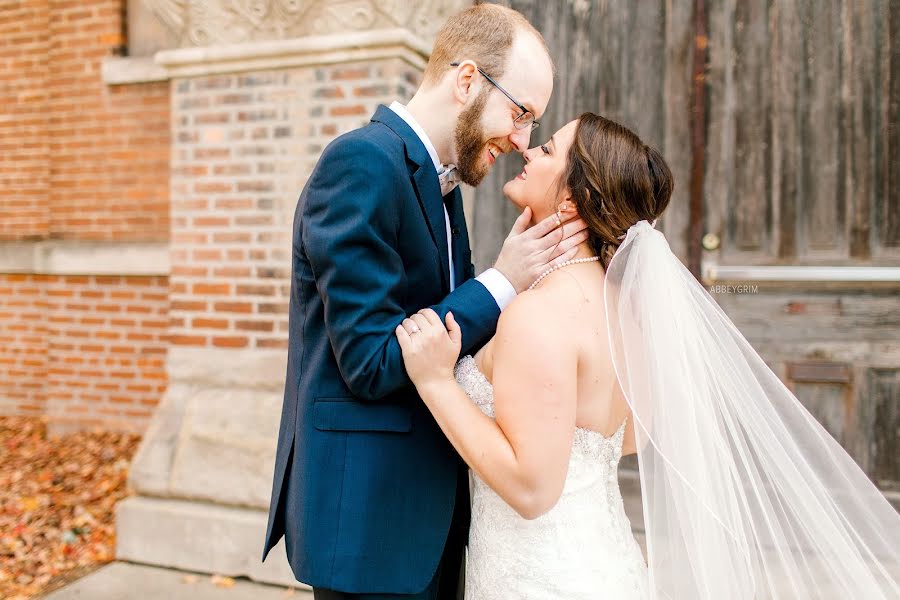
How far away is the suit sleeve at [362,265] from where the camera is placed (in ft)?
5.45

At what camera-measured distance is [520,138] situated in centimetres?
207

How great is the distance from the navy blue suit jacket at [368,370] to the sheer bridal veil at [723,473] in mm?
418

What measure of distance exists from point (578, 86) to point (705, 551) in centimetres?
287

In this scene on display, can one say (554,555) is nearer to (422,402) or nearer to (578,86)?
(422,402)

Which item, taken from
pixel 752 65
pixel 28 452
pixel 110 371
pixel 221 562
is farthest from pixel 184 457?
pixel 752 65

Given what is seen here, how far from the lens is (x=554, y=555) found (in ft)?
5.98

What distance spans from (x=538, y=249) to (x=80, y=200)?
15.3 feet

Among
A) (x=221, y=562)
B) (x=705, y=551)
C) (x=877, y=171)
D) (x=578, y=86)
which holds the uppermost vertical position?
(x=578, y=86)

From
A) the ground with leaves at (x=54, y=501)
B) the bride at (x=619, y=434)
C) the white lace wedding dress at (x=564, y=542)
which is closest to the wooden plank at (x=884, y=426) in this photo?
the bride at (x=619, y=434)

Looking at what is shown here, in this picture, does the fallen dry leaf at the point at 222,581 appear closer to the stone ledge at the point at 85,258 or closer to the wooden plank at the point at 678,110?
the stone ledge at the point at 85,258

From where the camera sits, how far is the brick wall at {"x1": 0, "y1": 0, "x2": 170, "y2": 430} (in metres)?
5.20

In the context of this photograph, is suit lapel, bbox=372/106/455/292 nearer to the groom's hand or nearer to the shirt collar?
the shirt collar

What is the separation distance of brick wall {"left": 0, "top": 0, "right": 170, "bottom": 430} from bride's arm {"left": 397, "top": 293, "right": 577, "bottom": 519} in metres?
4.00

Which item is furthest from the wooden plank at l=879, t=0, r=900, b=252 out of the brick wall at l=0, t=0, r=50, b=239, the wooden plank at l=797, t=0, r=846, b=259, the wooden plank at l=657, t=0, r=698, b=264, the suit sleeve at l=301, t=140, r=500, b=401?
the brick wall at l=0, t=0, r=50, b=239
